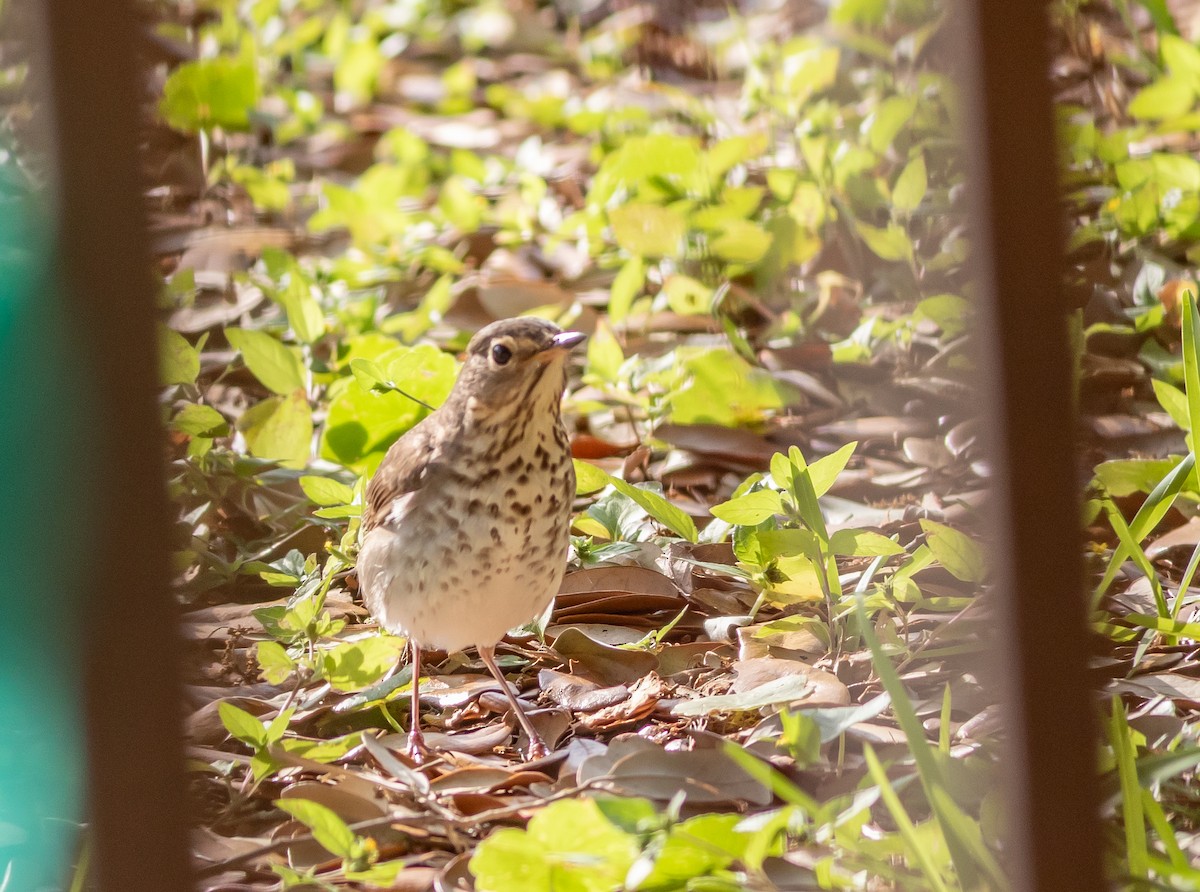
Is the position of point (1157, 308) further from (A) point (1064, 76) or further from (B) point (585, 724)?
(B) point (585, 724)

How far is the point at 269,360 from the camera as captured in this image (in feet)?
13.1

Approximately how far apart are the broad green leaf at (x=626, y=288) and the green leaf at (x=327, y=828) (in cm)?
253

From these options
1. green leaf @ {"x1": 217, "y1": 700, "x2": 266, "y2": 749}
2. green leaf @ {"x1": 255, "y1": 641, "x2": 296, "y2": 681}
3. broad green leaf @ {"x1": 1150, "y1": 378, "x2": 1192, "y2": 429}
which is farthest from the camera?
broad green leaf @ {"x1": 1150, "y1": 378, "x2": 1192, "y2": 429}

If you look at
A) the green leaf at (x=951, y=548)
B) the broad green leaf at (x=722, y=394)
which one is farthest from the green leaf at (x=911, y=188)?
the green leaf at (x=951, y=548)

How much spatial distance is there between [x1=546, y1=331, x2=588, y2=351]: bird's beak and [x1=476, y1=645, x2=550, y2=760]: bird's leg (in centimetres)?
70

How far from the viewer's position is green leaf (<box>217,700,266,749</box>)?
2.51m

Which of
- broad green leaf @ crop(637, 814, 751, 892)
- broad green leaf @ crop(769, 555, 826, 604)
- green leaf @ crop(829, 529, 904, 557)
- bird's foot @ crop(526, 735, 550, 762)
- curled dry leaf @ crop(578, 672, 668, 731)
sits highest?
green leaf @ crop(829, 529, 904, 557)

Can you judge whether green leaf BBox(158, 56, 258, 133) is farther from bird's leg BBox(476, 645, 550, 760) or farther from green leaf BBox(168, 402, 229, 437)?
bird's leg BBox(476, 645, 550, 760)

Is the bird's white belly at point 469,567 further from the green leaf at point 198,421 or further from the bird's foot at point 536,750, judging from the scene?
the green leaf at point 198,421

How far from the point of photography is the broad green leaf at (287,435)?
389cm

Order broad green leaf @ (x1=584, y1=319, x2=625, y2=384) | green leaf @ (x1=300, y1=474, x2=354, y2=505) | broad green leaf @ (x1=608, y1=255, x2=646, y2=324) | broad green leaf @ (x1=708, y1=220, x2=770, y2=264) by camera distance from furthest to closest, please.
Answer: broad green leaf @ (x1=708, y1=220, x2=770, y2=264) → broad green leaf @ (x1=608, y1=255, x2=646, y2=324) → broad green leaf @ (x1=584, y1=319, x2=625, y2=384) → green leaf @ (x1=300, y1=474, x2=354, y2=505)

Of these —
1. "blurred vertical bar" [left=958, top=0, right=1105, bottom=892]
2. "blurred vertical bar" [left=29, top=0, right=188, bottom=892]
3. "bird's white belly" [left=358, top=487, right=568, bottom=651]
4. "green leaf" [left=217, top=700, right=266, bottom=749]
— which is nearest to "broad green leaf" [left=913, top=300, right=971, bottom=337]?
"bird's white belly" [left=358, top=487, right=568, bottom=651]

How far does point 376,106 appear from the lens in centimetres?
733

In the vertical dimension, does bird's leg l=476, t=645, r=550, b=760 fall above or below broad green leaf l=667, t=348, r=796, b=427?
below
